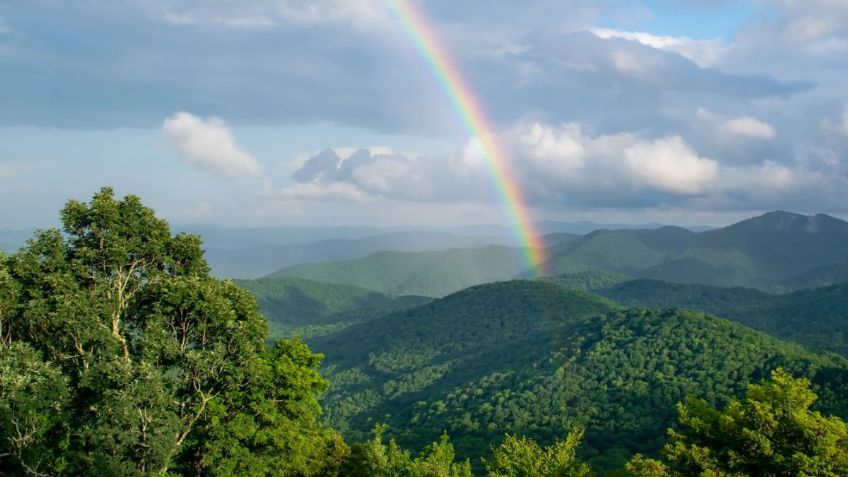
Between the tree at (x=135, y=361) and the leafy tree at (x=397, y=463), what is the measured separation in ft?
17.8

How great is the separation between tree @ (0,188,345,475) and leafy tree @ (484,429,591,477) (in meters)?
11.7

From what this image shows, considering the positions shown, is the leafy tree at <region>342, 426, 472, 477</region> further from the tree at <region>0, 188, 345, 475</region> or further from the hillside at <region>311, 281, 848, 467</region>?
the hillside at <region>311, 281, 848, 467</region>

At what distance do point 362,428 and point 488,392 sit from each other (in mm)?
33798

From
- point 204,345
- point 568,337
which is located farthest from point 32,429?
point 568,337

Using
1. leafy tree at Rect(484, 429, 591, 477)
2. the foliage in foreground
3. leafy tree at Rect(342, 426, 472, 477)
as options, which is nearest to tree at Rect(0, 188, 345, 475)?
leafy tree at Rect(342, 426, 472, 477)

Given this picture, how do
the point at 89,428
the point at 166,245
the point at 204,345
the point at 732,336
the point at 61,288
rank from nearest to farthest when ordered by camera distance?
the point at 89,428 < the point at 61,288 < the point at 204,345 < the point at 166,245 < the point at 732,336

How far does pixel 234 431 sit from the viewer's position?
33062mm

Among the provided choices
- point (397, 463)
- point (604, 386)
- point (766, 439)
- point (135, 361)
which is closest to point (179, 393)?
point (135, 361)

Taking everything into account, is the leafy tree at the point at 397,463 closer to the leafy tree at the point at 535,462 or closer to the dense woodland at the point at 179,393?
the dense woodland at the point at 179,393

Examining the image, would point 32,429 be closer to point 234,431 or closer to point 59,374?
point 59,374

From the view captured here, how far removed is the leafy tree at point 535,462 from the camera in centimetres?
2741

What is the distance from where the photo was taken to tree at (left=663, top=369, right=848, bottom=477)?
25.8 metres

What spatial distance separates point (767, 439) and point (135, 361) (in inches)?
1233

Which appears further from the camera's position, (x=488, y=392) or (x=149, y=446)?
(x=488, y=392)
